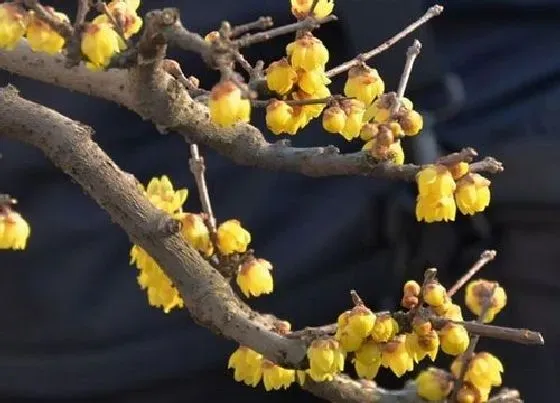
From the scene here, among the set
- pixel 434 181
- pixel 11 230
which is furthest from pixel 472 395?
pixel 11 230

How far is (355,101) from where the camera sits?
0.43 m

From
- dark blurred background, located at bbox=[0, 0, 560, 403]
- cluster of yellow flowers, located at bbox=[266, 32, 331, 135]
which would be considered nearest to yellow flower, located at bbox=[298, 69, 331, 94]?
cluster of yellow flowers, located at bbox=[266, 32, 331, 135]

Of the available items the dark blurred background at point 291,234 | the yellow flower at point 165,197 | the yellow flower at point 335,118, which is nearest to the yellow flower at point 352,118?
the yellow flower at point 335,118

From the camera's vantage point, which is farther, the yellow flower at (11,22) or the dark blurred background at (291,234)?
the dark blurred background at (291,234)

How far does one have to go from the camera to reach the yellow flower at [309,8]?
1.36 ft

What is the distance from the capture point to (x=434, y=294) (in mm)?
426

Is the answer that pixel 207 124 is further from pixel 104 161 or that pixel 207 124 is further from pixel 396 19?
pixel 396 19

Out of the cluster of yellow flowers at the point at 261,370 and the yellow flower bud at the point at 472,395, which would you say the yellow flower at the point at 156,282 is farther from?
the yellow flower bud at the point at 472,395

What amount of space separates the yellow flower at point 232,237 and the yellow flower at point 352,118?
74 mm

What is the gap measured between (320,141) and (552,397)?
26cm

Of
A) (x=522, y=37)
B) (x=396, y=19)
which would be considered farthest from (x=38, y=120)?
(x=522, y=37)

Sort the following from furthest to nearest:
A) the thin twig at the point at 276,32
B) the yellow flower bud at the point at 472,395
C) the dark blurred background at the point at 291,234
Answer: the dark blurred background at the point at 291,234 < the yellow flower bud at the point at 472,395 < the thin twig at the point at 276,32

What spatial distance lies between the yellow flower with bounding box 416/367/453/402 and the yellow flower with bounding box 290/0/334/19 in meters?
0.18

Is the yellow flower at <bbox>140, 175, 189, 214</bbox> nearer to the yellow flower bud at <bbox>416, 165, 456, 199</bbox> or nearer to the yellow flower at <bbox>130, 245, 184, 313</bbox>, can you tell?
the yellow flower at <bbox>130, 245, 184, 313</bbox>
